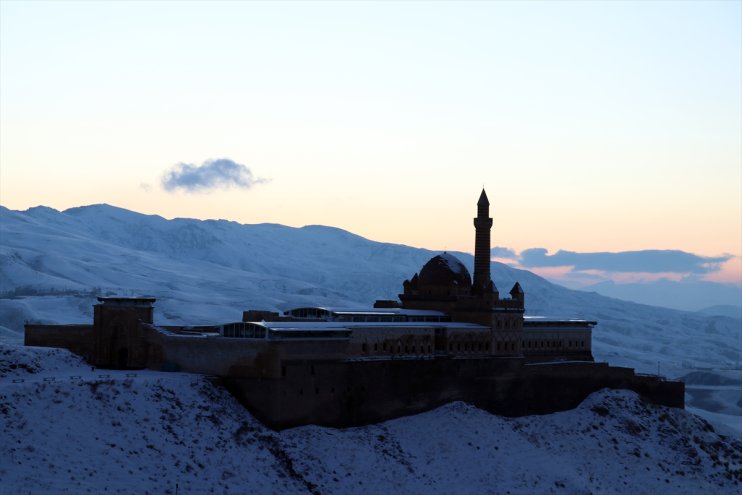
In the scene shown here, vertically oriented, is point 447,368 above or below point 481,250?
below

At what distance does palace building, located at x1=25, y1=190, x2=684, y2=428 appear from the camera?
78750 mm

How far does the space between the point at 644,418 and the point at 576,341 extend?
15.9 m

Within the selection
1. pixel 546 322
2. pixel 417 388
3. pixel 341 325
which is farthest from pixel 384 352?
pixel 546 322

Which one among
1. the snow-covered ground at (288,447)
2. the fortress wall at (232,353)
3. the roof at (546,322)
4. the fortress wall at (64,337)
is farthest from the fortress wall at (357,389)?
the fortress wall at (64,337)

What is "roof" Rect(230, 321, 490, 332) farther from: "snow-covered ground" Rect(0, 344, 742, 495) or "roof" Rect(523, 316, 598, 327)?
"roof" Rect(523, 316, 598, 327)

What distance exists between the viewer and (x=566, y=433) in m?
95.1

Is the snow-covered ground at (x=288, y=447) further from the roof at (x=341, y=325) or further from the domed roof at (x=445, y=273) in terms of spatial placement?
the domed roof at (x=445, y=273)

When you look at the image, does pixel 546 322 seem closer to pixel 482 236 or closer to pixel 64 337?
pixel 482 236

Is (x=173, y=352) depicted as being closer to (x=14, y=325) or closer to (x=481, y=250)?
(x=481, y=250)

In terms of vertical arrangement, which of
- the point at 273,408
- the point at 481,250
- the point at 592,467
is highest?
the point at 481,250

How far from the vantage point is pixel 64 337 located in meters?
86.2

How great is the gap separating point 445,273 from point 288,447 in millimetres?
36425

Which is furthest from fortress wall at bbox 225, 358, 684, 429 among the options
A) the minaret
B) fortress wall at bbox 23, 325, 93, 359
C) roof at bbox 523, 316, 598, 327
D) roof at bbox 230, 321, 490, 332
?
fortress wall at bbox 23, 325, 93, 359

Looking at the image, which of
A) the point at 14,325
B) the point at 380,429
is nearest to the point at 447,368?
the point at 380,429
